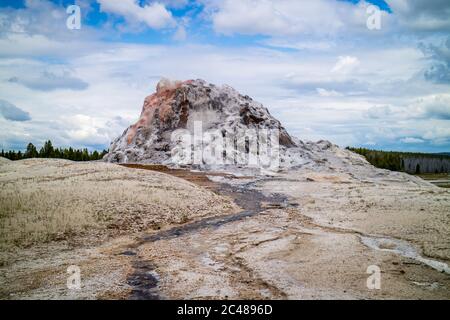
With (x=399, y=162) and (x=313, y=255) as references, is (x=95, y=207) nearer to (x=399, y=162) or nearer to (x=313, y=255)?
(x=313, y=255)

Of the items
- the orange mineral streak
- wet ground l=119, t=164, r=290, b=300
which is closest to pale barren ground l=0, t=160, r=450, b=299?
wet ground l=119, t=164, r=290, b=300

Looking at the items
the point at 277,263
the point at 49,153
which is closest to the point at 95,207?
the point at 277,263

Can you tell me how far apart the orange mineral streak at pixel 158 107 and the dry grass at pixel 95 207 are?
38.0 meters

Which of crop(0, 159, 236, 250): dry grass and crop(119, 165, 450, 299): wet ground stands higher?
crop(0, 159, 236, 250): dry grass

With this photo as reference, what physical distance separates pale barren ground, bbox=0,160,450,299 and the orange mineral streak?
136 feet

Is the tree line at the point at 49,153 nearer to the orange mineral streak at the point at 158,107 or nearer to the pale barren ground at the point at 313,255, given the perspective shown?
the orange mineral streak at the point at 158,107

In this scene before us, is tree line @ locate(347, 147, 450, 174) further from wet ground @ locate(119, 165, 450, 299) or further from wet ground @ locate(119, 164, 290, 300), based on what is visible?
wet ground @ locate(119, 165, 450, 299)

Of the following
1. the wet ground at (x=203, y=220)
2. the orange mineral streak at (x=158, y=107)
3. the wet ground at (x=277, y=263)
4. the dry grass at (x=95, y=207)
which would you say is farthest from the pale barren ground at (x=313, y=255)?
the orange mineral streak at (x=158, y=107)

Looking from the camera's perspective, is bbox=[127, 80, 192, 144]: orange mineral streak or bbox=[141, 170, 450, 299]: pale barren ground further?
bbox=[127, 80, 192, 144]: orange mineral streak

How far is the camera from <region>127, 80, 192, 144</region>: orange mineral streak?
72375 millimetres

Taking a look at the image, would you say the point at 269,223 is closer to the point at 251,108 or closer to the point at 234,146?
the point at 234,146
